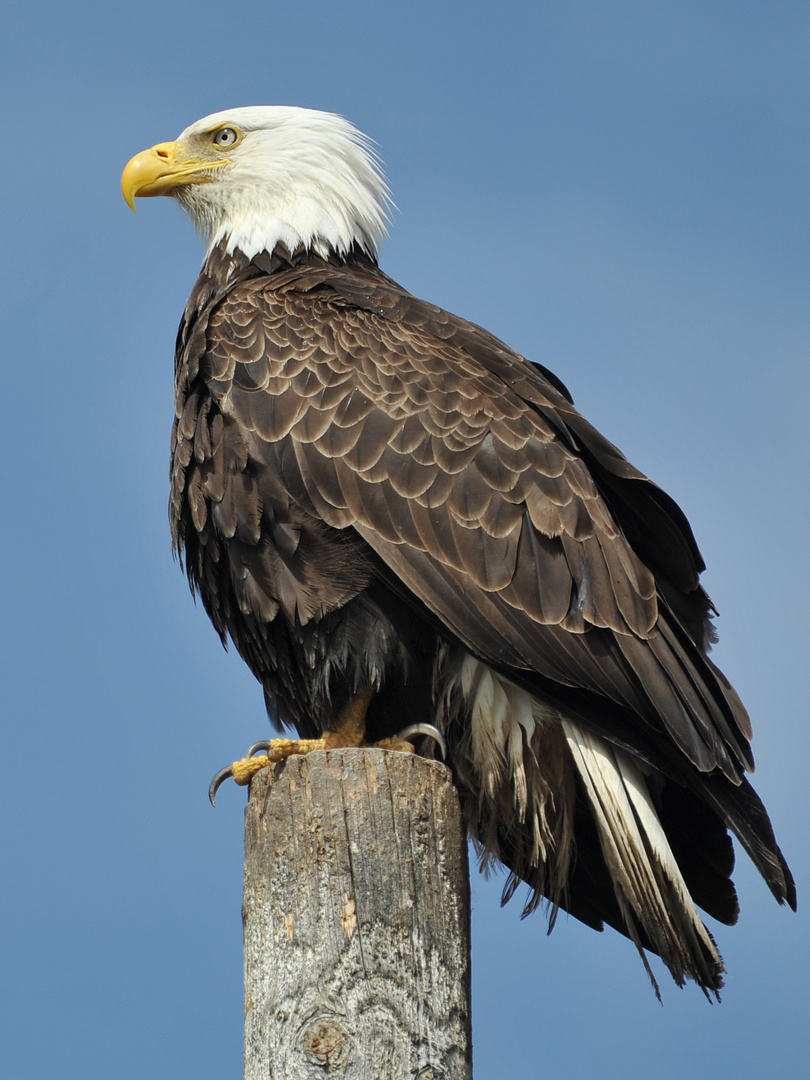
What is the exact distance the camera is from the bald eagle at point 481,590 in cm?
499

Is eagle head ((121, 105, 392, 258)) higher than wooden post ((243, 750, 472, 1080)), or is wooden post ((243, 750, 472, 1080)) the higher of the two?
eagle head ((121, 105, 392, 258))

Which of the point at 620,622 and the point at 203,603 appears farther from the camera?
the point at 203,603

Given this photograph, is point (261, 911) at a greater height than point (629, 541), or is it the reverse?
point (629, 541)

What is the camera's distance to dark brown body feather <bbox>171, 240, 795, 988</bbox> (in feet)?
16.5

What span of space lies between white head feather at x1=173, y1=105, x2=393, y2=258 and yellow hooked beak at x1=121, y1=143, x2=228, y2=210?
5cm

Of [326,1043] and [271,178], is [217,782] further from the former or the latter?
[271,178]

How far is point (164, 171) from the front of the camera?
6.86 metres

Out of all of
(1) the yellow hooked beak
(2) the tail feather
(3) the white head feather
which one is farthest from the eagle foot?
(1) the yellow hooked beak

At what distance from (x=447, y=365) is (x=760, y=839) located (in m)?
2.25

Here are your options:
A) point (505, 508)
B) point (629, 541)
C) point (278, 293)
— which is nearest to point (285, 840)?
point (505, 508)

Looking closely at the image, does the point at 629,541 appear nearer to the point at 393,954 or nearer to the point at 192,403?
the point at 192,403

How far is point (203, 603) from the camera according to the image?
5.82m

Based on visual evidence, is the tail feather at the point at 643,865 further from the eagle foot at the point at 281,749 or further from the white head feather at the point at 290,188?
the white head feather at the point at 290,188

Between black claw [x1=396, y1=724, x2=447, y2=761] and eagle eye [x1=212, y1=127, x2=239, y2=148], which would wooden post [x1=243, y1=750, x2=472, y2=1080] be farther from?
eagle eye [x1=212, y1=127, x2=239, y2=148]
